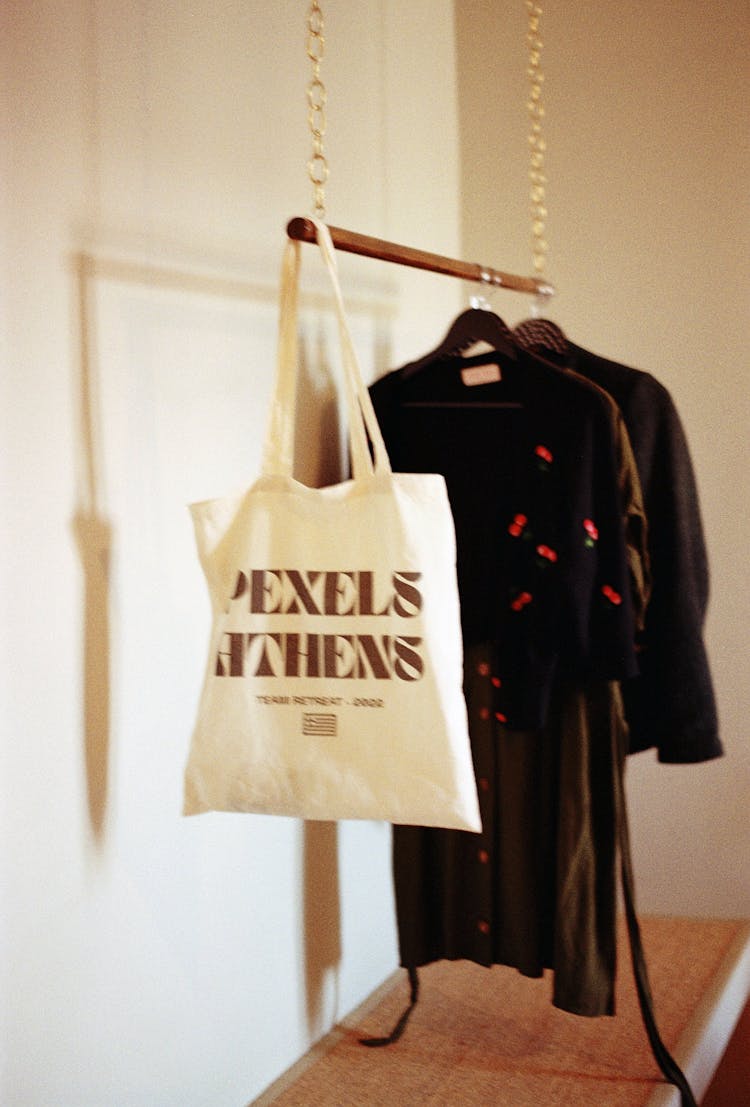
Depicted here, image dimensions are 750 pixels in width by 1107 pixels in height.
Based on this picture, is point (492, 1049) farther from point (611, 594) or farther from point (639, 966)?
point (611, 594)

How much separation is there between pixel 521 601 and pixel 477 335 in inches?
13.0

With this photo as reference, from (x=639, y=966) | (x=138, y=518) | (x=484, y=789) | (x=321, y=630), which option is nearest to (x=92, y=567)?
(x=138, y=518)

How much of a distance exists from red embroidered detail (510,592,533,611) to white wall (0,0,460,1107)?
331mm

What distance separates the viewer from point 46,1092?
1.00 m

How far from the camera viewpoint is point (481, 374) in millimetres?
1414

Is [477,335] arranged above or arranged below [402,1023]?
Answer: above

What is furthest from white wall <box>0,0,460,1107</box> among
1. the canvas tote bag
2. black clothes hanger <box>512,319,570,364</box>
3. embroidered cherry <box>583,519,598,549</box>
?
embroidered cherry <box>583,519,598,549</box>

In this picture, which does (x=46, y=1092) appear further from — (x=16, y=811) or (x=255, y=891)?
(x=255, y=891)

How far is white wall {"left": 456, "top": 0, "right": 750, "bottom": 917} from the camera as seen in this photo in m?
2.08

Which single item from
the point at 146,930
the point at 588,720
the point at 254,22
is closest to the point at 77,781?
the point at 146,930

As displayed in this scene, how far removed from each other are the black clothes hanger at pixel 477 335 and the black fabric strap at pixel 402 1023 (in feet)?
2.59

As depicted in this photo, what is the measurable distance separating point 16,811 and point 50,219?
0.52 metres

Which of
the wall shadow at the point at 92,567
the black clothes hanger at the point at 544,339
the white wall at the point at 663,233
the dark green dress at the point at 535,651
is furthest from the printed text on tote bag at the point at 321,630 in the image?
the white wall at the point at 663,233

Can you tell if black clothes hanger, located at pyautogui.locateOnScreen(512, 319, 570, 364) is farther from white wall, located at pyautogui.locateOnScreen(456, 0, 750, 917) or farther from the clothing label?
white wall, located at pyautogui.locateOnScreen(456, 0, 750, 917)
